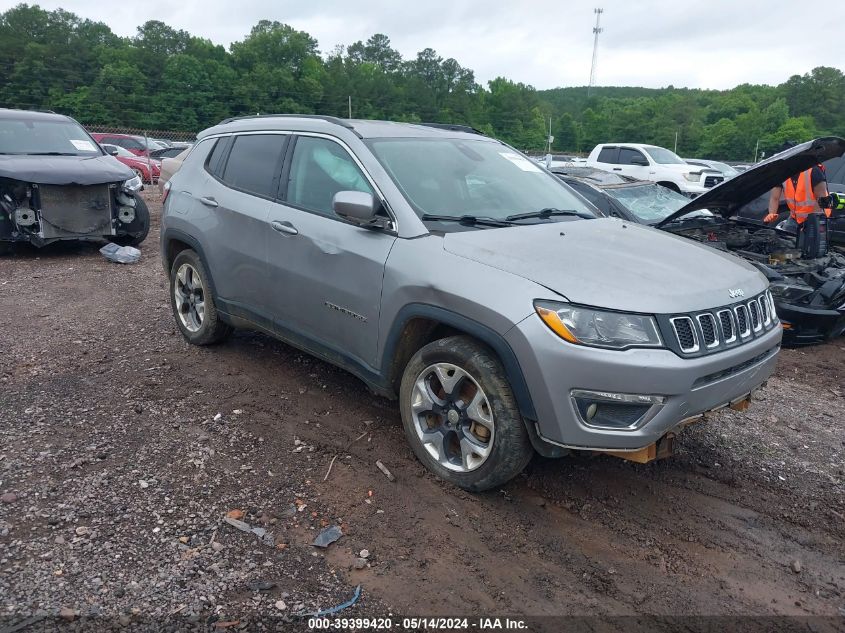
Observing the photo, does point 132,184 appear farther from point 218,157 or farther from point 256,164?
point 256,164

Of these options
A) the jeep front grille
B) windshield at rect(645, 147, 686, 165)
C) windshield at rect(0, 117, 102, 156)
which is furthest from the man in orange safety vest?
windshield at rect(645, 147, 686, 165)

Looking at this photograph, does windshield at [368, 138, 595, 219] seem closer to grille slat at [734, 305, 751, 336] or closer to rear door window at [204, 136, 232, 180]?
grille slat at [734, 305, 751, 336]

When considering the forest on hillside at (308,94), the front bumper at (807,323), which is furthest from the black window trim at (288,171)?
the forest on hillside at (308,94)

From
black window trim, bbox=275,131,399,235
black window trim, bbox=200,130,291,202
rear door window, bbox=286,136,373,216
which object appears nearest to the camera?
black window trim, bbox=275,131,399,235

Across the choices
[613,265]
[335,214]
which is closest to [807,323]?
[613,265]

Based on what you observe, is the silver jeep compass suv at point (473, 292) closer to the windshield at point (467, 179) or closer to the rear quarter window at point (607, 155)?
the windshield at point (467, 179)

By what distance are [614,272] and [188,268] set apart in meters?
3.56

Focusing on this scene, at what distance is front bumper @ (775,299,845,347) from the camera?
18.7 ft

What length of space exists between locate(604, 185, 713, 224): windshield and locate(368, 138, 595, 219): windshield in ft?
12.7

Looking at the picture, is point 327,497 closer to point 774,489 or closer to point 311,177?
point 311,177

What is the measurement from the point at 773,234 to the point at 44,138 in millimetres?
9488

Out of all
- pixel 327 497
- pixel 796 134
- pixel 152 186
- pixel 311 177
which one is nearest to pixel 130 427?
pixel 327 497

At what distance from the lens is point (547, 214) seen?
4.05 meters

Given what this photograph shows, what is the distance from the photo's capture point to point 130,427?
4.07 metres
